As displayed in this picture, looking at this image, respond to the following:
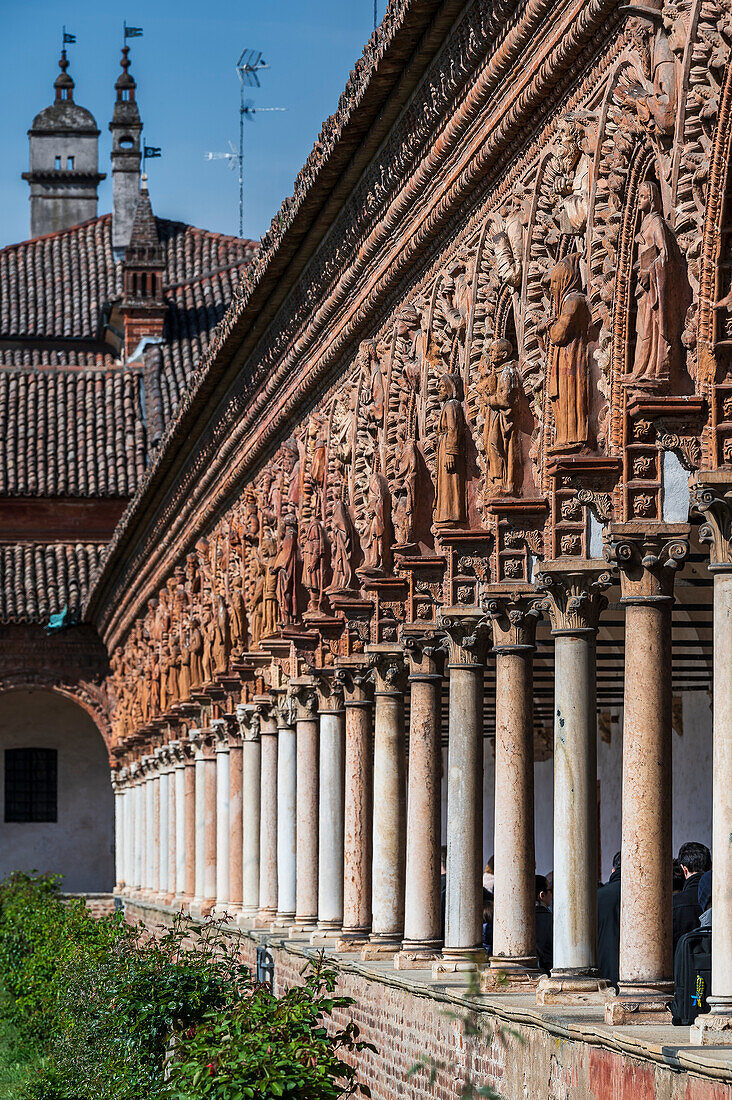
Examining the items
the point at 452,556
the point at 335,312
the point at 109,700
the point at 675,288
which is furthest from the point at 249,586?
the point at 109,700

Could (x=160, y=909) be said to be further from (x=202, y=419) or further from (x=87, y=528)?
(x=87, y=528)

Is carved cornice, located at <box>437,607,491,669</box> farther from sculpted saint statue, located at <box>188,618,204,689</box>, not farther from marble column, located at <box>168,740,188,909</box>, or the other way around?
marble column, located at <box>168,740,188,909</box>

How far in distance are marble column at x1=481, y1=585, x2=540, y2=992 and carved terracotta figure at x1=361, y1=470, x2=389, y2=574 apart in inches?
111

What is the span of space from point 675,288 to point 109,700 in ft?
107

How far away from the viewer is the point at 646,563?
848cm

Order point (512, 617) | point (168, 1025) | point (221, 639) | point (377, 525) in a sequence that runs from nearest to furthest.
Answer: point (512, 617)
point (168, 1025)
point (377, 525)
point (221, 639)

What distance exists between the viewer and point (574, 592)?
961 cm

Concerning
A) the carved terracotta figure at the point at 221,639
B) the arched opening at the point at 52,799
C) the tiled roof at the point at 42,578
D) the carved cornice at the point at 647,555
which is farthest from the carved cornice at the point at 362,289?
the arched opening at the point at 52,799

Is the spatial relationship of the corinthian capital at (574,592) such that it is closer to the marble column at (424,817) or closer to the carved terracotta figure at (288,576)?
the marble column at (424,817)

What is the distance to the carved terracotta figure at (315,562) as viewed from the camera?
16344 millimetres

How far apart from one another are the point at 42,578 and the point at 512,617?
30.0m

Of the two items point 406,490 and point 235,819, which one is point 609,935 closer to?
point 406,490

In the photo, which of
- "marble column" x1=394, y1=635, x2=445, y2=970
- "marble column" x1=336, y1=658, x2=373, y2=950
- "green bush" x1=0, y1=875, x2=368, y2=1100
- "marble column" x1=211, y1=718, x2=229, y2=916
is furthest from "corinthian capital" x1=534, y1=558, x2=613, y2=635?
"marble column" x1=211, y1=718, x2=229, y2=916

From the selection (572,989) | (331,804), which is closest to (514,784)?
(572,989)
